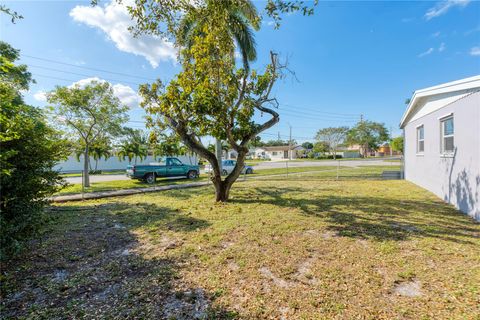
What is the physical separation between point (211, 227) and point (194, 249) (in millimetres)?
1256

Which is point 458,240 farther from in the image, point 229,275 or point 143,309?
point 143,309

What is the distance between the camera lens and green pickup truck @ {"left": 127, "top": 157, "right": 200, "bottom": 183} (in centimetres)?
1456

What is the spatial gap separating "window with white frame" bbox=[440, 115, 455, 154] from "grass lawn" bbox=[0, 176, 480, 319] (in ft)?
7.77

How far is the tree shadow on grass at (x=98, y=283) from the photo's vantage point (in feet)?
8.06

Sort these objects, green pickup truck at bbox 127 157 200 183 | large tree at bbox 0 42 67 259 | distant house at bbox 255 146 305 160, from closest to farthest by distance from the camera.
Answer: large tree at bbox 0 42 67 259
green pickup truck at bbox 127 157 200 183
distant house at bbox 255 146 305 160

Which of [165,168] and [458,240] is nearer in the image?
[458,240]

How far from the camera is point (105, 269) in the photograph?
11.2ft

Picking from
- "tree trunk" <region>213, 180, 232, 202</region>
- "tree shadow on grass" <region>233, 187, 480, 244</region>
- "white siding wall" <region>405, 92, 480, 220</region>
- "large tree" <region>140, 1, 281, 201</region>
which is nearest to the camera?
"tree shadow on grass" <region>233, 187, 480, 244</region>

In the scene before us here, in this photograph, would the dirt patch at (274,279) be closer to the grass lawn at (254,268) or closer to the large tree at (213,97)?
the grass lawn at (254,268)

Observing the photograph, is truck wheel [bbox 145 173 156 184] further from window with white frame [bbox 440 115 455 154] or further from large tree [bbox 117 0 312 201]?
window with white frame [bbox 440 115 455 154]

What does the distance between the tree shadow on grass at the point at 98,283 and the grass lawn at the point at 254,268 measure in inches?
0.6

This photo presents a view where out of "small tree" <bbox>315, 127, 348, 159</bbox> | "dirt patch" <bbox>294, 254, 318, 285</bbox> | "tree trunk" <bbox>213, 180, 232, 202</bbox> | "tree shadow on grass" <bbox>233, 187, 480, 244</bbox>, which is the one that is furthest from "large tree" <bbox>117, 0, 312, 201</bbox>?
"small tree" <bbox>315, 127, 348, 159</bbox>

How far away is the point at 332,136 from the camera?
190 ft

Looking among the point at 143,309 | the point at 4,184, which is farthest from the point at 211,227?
the point at 4,184
